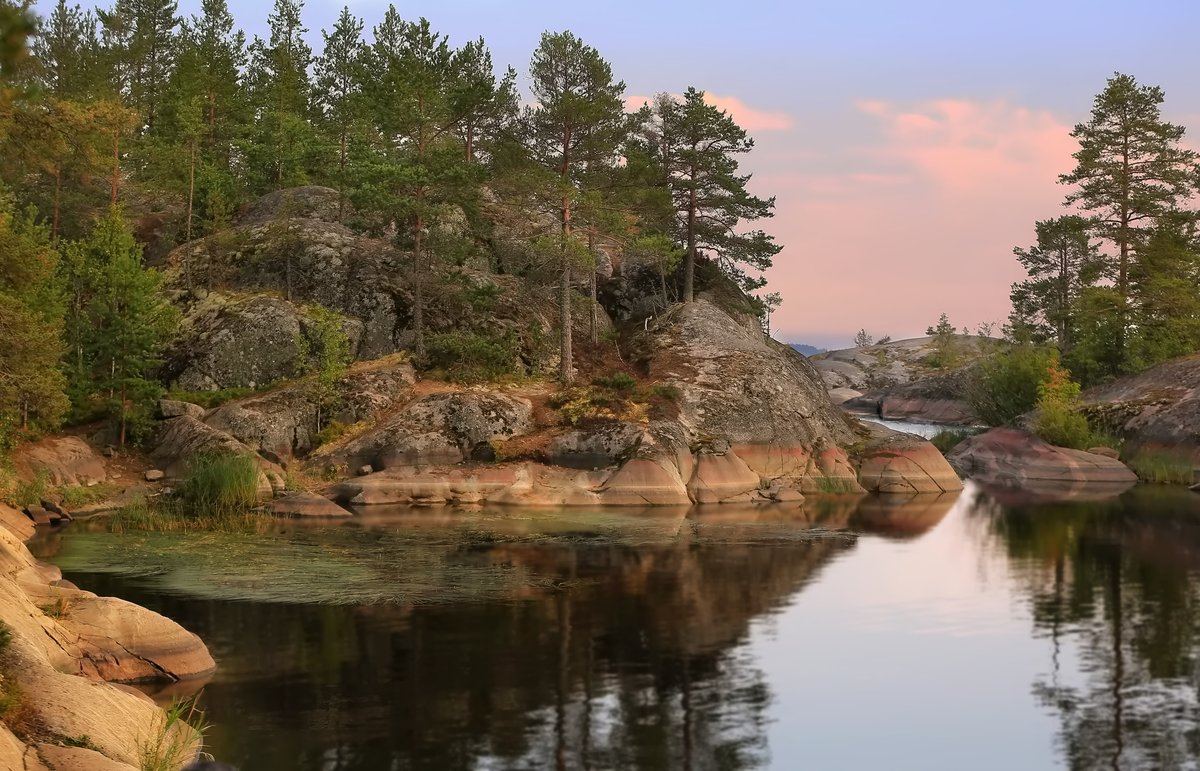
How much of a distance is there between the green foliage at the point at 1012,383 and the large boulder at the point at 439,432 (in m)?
38.8

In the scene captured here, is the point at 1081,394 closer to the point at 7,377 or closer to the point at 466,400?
the point at 466,400

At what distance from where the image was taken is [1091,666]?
20.9 metres

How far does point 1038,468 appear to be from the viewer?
5925 cm

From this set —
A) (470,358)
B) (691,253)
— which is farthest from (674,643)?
(691,253)

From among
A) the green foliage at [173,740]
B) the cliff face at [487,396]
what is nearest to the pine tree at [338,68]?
the cliff face at [487,396]

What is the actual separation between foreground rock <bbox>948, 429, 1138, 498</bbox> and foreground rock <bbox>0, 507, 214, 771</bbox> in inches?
1853

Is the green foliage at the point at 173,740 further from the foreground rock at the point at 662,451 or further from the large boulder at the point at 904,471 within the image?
the large boulder at the point at 904,471

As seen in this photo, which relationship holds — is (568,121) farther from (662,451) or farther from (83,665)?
(83,665)

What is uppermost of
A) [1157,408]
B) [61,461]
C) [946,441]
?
[1157,408]

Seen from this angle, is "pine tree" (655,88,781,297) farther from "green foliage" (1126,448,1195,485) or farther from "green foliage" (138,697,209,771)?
"green foliage" (138,697,209,771)

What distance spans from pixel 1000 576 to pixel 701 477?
17.5 m

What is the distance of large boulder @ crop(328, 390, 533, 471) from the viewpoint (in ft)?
149

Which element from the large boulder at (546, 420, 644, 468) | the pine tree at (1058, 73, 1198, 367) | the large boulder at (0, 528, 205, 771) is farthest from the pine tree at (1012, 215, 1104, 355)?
the large boulder at (0, 528, 205, 771)

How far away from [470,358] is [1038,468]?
32.9 m
